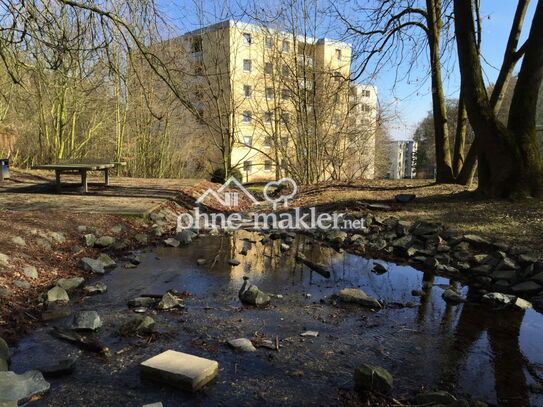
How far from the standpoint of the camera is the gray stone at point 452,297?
4.44 meters

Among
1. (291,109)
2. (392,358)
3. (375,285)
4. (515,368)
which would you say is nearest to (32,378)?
(392,358)

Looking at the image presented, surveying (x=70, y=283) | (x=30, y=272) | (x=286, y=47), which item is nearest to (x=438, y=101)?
(x=286, y=47)

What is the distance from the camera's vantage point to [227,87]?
15.7m

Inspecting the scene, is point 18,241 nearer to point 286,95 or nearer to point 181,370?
point 181,370

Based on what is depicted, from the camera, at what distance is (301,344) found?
336 cm

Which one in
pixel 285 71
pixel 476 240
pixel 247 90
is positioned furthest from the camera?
pixel 247 90

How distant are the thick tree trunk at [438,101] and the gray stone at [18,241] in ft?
31.6

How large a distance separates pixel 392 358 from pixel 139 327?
6.58 feet

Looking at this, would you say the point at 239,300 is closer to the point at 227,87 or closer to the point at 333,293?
the point at 333,293

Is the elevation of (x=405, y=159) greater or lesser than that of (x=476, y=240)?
greater

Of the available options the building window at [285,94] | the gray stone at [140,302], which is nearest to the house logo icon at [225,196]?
the building window at [285,94]

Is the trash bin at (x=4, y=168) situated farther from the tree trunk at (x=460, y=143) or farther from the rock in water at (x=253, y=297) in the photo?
the tree trunk at (x=460, y=143)

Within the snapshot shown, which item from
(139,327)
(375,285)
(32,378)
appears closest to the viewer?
(32,378)

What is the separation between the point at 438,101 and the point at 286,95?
613 cm
